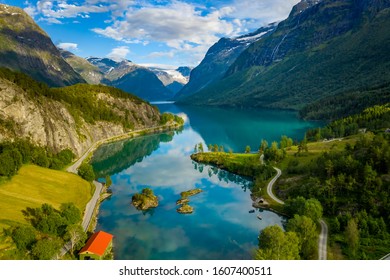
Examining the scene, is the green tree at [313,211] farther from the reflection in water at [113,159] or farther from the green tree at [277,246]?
the reflection in water at [113,159]

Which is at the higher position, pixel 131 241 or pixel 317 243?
pixel 317 243

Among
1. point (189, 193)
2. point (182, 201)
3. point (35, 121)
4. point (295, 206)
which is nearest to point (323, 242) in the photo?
point (295, 206)

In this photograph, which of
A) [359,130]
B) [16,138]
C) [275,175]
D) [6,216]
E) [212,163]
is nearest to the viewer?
[6,216]

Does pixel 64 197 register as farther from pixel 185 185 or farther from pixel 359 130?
pixel 359 130

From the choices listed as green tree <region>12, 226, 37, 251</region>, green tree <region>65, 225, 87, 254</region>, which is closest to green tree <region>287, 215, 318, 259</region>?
green tree <region>65, 225, 87, 254</region>

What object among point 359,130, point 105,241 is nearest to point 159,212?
point 105,241

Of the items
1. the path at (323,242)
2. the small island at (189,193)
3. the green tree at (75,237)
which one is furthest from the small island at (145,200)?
the path at (323,242)

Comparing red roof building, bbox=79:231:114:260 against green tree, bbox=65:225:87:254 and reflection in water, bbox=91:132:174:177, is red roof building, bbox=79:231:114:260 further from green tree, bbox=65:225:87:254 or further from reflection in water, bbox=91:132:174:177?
reflection in water, bbox=91:132:174:177
